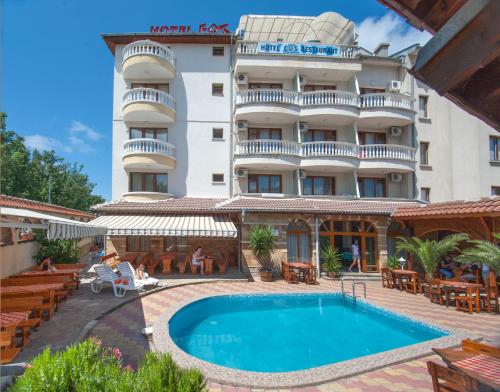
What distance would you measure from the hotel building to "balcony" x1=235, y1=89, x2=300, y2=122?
9cm

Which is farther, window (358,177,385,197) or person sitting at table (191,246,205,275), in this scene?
window (358,177,385,197)

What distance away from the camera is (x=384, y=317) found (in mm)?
12766

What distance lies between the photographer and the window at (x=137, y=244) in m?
22.3

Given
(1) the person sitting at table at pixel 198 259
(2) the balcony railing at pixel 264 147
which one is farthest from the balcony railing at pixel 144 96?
(1) the person sitting at table at pixel 198 259

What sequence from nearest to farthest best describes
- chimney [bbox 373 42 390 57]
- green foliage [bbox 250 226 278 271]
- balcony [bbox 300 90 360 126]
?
green foliage [bbox 250 226 278 271], balcony [bbox 300 90 360 126], chimney [bbox 373 42 390 57]

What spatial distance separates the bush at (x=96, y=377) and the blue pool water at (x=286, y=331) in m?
5.31

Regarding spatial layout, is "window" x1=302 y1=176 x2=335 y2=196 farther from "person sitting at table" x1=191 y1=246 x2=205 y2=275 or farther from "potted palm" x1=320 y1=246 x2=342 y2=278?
"person sitting at table" x1=191 y1=246 x2=205 y2=275

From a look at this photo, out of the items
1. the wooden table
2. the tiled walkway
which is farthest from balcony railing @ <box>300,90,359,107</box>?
Result: the wooden table

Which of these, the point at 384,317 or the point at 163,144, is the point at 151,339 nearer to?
the point at 384,317

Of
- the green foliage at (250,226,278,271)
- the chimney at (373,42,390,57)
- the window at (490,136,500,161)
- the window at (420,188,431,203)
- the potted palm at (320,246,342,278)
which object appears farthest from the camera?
the chimney at (373,42,390,57)

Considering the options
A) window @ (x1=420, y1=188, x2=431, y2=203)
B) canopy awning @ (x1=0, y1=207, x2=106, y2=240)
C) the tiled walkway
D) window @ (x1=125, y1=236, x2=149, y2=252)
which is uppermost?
window @ (x1=420, y1=188, x2=431, y2=203)

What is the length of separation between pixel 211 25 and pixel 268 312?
24308 mm

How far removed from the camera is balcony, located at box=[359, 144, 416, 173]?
2427cm

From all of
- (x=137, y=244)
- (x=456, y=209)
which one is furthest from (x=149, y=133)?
(x=456, y=209)
